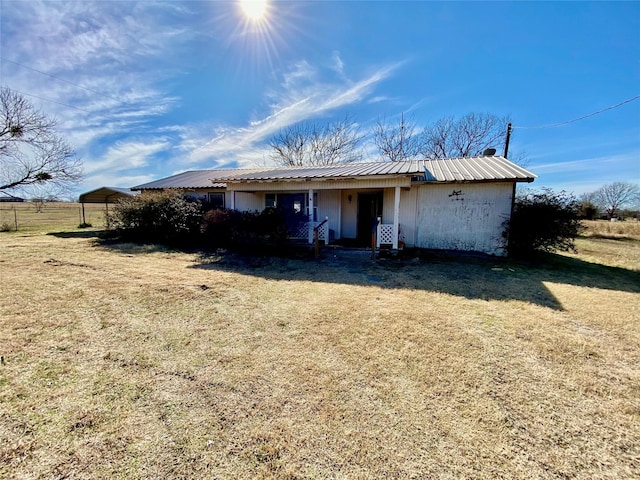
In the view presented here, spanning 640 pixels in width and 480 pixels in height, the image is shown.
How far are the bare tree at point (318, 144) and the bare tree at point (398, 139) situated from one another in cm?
198

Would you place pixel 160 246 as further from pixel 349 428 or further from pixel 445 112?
pixel 445 112

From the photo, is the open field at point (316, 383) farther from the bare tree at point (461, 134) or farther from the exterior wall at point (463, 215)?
the bare tree at point (461, 134)

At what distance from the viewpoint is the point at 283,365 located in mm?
2934

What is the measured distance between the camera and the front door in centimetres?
1150

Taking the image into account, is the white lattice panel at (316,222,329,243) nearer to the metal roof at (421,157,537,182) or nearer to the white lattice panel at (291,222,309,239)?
the white lattice panel at (291,222,309,239)

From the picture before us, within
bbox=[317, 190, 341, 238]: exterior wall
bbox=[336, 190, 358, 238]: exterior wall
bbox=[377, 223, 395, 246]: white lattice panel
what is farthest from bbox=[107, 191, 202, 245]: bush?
bbox=[377, 223, 395, 246]: white lattice panel

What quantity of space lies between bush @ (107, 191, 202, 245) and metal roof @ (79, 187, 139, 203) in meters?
7.64

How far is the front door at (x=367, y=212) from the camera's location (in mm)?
11505

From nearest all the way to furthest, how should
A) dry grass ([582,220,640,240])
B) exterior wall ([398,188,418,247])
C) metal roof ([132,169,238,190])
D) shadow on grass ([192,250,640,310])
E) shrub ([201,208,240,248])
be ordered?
shadow on grass ([192,250,640,310])
shrub ([201,208,240,248])
exterior wall ([398,188,418,247])
metal roof ([132,169,238,190])
dry grass ([582,220,640,240])

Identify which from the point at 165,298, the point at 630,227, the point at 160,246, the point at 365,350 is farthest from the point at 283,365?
the point at 630,227

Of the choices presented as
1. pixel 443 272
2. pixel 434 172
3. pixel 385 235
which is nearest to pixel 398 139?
pixel 434 172

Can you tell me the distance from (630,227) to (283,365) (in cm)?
2668

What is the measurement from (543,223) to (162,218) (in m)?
14.8

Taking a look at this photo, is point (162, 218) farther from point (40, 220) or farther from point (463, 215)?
point (40, 220)
